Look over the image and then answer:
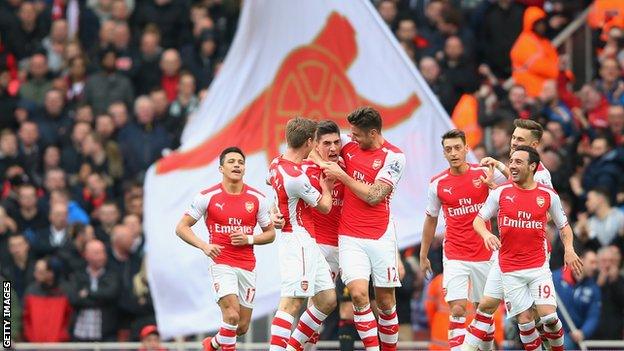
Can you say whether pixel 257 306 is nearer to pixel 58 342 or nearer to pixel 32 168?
pixel 58 342

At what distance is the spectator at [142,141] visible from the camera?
30.2 meters

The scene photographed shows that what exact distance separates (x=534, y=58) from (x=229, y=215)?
8.80 m

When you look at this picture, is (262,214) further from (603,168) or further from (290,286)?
(603,168)

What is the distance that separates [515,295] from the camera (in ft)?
71.4

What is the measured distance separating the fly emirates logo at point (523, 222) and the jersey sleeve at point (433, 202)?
1070 mm

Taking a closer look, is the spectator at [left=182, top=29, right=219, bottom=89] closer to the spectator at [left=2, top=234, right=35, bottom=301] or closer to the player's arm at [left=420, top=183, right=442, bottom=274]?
the spectator at [left=2, top=234, right=35, bottom=301]

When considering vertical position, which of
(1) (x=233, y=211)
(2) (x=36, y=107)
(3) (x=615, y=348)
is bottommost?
(3) (x=615, y=348)

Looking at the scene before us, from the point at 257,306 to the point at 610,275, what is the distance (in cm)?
439

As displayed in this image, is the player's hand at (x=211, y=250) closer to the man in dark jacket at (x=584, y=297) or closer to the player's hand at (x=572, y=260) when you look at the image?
the player's hand at (x=572, y=260)

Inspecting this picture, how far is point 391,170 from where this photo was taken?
21.7 metres

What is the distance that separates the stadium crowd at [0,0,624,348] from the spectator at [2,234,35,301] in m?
0.02

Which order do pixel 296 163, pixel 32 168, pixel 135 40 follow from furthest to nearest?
pixel 135 40 → pixel 32 168 → pixel 296 163

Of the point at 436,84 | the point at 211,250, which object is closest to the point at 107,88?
the point at 436,84

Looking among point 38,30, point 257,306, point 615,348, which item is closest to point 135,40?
point 38,30
